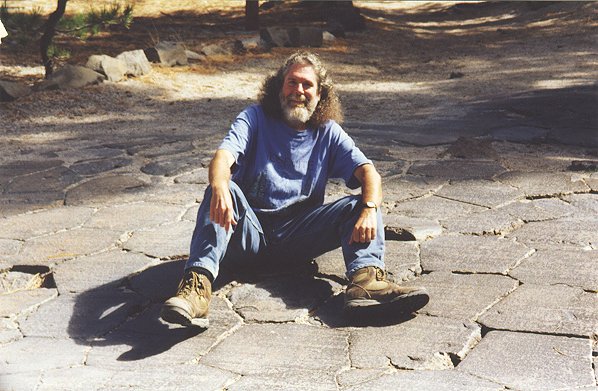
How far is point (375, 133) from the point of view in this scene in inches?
305

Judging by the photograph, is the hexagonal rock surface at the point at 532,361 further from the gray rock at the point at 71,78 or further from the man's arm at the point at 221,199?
the gray rock at the point at 71,78

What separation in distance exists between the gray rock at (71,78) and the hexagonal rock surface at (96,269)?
5512 millimetres

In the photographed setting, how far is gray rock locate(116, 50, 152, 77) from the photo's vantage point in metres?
10.7

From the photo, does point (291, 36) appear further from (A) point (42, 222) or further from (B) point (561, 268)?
(B) point (561, 268)

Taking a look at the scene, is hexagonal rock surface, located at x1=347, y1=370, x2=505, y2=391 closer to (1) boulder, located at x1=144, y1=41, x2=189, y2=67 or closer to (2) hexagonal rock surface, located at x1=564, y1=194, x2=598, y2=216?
(2) hexagonal rock surface, located at x1=564, y1=194, x2=598, y2=216

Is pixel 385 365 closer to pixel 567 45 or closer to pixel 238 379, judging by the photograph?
pixel 238 379

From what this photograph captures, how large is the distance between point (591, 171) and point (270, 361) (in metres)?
3.57

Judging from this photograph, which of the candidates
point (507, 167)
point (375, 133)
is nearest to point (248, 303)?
point (507, 167)

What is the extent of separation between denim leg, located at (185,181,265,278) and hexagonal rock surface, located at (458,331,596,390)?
118cm

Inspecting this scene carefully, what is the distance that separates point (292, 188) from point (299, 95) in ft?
1.49

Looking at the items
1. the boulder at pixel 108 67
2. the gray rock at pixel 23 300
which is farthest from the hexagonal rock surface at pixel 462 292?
the boulder at pixel 108 67

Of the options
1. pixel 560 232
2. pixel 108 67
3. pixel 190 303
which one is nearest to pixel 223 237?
pixel 190 303

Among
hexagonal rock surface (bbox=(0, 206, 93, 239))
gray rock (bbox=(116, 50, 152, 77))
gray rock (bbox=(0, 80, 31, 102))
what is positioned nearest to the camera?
hexagonal rock surface (bbox=(0, 206, 93, 239))

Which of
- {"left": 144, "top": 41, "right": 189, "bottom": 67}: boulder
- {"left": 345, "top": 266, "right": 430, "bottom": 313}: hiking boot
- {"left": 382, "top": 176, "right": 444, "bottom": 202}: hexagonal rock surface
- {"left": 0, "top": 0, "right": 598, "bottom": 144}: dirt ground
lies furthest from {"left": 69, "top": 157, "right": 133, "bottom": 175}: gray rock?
{"left": 144, "top": 41, "right": 189, "bottom": 67}: boulder
